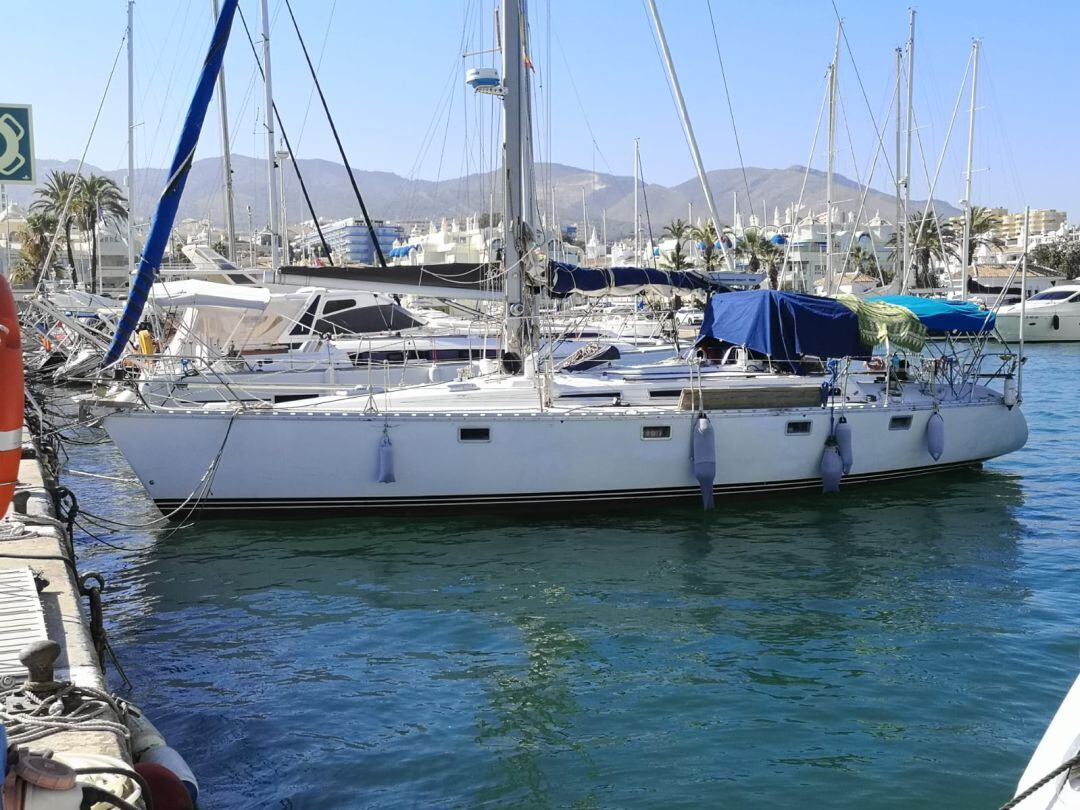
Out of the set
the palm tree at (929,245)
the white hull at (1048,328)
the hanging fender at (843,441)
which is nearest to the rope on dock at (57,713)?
the hanging fender at (843,441)

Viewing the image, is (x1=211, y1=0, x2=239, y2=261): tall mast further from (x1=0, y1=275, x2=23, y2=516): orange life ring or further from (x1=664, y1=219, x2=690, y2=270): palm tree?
(x1=664, y1=219, x2=690, y2=270): palm tree

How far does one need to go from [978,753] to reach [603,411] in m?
7.23

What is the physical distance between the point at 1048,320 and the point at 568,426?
46071mm

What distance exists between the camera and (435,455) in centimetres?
1348

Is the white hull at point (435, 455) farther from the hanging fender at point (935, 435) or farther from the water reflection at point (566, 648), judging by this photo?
the hanging fender at point (935, 435)

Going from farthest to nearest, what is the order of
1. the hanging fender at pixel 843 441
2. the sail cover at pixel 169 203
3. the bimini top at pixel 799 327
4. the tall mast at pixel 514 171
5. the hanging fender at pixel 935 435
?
the tall mast at pixel 514 171, the hanging fender at pixel 935 435, the bimini top at pixel 799 327, the hanging fender at pixel 843 441, the sail cover at pixel 169 203

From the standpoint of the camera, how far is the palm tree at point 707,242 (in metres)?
67.8

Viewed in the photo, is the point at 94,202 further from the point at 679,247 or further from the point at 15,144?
the point at 15,144

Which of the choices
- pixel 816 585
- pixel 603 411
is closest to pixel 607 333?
pixel 603 411

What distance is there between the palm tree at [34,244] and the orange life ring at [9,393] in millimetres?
60749

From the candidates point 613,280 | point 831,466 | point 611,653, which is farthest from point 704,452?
point 611,653

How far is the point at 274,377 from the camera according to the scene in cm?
2005

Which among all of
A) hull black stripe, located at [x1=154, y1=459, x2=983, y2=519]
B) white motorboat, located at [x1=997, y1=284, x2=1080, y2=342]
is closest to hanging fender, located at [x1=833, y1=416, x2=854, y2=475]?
hull black stripe, located at [x1=154, y1=459, x2=983, y2=519]

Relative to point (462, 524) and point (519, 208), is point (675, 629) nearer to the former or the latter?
point (462, 524)
